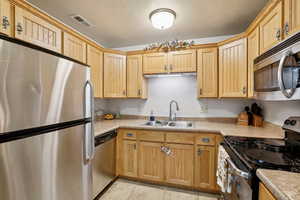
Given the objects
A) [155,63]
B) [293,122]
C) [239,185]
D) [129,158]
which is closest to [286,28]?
[293,122]

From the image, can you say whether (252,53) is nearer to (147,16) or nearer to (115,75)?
(147,16)

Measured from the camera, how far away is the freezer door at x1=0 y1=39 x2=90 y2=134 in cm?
80

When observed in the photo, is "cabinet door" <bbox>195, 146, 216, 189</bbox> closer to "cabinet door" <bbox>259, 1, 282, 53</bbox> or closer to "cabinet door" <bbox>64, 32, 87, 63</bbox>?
"cabinet door" <bbox>259, 1, 282, 53</bbox>

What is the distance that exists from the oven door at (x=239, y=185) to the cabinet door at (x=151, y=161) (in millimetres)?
1090

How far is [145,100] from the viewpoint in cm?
301

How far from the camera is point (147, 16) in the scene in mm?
2002

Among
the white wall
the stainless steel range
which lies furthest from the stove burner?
the white wall

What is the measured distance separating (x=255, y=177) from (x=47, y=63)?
1.54 meters

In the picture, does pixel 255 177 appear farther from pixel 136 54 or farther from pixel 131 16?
pixel 136 54

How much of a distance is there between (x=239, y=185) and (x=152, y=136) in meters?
1.33

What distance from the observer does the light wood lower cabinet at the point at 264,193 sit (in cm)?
74

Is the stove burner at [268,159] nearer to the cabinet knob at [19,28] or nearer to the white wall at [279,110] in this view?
the white wall at [279,110]

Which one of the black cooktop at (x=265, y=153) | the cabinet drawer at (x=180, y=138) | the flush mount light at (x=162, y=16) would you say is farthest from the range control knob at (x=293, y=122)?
the flush mount light at (x=162, y=16)

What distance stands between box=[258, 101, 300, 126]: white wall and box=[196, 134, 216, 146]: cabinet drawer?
0.80m
